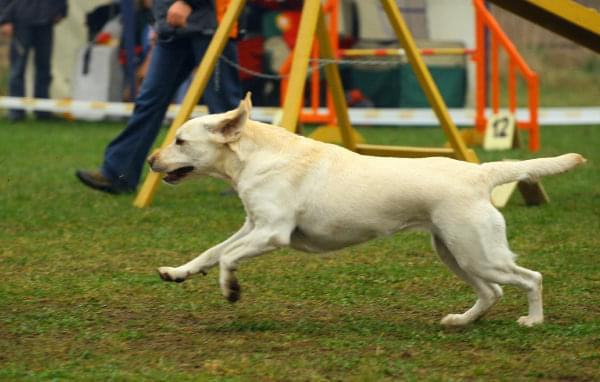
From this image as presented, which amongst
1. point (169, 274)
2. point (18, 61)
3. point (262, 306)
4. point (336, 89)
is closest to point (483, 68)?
point (336, 89)

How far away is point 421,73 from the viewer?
25.7ft

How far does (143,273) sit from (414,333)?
5.64 feet

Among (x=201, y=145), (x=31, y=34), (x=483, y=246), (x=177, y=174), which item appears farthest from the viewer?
(x=31, y=34)

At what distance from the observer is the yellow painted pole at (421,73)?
7746 mm

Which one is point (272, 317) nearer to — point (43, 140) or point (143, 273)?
point (143, 273)

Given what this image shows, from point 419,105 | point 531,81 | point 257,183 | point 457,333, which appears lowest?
point 419,105

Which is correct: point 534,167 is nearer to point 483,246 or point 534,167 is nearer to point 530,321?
point 483,246

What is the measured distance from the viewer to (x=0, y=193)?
9.15 metres

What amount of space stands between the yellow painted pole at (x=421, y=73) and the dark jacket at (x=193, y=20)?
50.2 inches

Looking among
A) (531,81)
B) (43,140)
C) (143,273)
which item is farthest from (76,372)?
(43,140)

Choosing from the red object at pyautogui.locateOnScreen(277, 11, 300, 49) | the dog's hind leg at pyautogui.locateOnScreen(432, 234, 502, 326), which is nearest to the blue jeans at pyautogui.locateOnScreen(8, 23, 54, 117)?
the red object at pyautogui.locateOnScreen(277, 11, 300, 49)

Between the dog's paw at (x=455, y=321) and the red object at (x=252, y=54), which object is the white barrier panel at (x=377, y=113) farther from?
the dog's paw at (x=455, y=321)

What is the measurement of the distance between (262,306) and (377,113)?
389 inches

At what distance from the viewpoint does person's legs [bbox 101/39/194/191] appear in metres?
8.50
